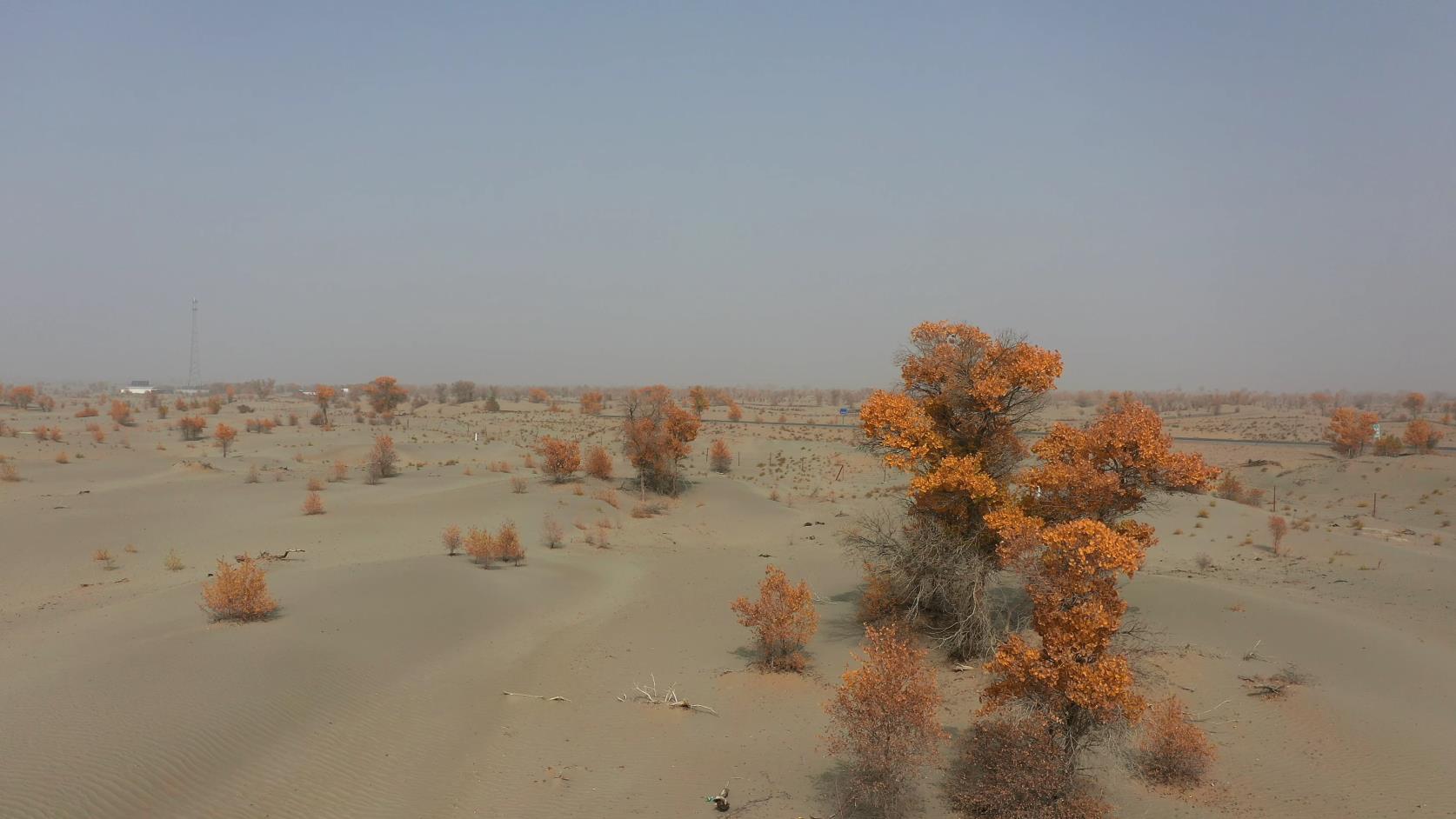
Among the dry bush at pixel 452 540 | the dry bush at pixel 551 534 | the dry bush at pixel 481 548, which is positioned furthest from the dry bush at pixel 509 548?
the dry bush at pixel 551 534

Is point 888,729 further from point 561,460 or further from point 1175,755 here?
point 561,460

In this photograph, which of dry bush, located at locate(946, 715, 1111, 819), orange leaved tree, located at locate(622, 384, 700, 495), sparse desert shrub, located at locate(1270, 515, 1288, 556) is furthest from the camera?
orange leaved tree, located at locate(622, 384, 700, 495)

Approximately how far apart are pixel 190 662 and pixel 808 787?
1027 centimetres

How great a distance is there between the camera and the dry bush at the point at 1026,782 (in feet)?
26.9

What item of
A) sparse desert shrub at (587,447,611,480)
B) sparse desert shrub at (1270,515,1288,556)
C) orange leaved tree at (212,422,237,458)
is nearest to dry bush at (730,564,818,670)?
sparse desert shrub at (1270,515,1288,556)

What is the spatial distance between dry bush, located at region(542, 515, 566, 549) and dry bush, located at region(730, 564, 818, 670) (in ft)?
44.2

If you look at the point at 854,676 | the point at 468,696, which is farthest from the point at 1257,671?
the point at 468,696

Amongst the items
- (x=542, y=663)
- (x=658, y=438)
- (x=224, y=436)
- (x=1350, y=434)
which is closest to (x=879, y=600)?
(x=542, y=663)

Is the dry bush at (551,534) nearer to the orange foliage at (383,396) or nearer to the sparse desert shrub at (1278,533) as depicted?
the sparse desert shrub at (1278,533)

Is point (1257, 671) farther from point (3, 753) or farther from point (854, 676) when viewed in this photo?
point (3, 753)

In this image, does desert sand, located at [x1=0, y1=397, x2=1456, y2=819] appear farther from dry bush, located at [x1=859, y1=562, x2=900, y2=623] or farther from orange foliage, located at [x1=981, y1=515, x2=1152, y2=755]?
orange foliage, located at [x1=981, y1=515, x2=1152, y2=755]

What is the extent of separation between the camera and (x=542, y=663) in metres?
14.5

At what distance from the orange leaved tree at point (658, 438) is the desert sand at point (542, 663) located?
4.71 meters

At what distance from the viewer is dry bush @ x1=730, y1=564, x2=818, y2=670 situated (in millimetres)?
13875
